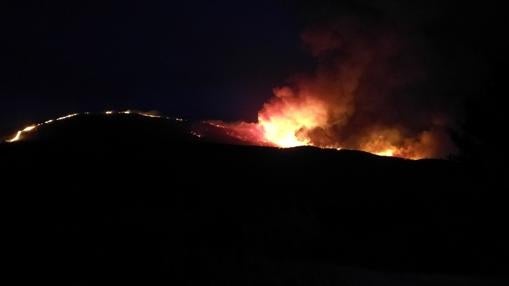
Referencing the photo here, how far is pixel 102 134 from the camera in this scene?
3859 centimetres

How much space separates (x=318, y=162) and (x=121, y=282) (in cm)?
2160

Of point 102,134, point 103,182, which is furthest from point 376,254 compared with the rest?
point 102,134

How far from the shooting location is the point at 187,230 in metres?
17.1

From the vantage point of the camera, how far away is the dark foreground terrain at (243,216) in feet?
40.9

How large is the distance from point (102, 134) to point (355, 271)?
28254 mm

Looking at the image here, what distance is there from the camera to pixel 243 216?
2089cm

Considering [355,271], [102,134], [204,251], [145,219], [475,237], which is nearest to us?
[204,251]

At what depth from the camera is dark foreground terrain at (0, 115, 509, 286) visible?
12.5 metres

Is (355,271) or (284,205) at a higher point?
(284,205)

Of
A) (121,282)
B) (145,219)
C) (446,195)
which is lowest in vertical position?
(121,282)

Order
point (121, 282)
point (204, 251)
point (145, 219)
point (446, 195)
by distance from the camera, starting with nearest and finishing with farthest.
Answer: point (121, 282)
point (204, 251)
point (145, 219)
point (446, 195)

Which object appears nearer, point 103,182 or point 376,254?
point 376,254

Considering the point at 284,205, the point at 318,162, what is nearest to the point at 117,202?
the point at 284,205

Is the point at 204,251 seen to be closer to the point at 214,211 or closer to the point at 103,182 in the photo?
the point at 214,211
